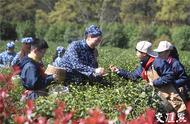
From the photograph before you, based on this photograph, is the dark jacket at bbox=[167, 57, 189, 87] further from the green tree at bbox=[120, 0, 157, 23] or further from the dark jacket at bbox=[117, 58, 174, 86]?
the green tree at bbox=[120, 0, 157, 23]

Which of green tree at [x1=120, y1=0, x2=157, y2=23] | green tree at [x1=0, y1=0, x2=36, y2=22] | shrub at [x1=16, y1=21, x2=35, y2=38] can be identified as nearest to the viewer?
shrub at [x1=16, y1=21, x2=35, y2=38]

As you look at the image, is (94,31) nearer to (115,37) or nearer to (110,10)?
(115,37)

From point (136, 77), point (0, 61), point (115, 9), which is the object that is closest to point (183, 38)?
point (115, 9)

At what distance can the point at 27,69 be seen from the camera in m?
6.31

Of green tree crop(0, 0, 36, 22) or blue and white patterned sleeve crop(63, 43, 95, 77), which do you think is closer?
blue and white patterned sleeve crop(63, 43, 95, 77)

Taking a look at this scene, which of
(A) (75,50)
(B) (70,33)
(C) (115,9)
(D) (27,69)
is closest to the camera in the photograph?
(D) (27,69)

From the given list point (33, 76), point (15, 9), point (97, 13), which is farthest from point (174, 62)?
point (15, 9)

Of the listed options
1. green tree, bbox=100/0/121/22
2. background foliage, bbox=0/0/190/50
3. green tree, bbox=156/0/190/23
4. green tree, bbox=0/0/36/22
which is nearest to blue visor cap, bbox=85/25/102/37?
background foliage, bbox=0/0/190/50

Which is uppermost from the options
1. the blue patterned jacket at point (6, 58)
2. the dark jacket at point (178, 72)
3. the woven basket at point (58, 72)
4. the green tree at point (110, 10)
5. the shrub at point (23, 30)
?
the woven basket at point (58, 72)

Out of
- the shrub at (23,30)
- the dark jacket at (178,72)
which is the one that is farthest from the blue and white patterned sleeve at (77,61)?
the shrub at (23,30)

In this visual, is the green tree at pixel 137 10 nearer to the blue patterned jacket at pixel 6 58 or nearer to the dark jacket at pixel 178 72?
the blue patterned jacket at pixel 6 58

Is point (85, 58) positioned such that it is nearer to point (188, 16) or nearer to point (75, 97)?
point (75, 97)

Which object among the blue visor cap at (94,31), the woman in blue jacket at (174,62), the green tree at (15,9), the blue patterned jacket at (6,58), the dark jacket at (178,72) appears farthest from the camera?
the green tree at (15,9)

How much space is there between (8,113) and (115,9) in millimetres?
55045
